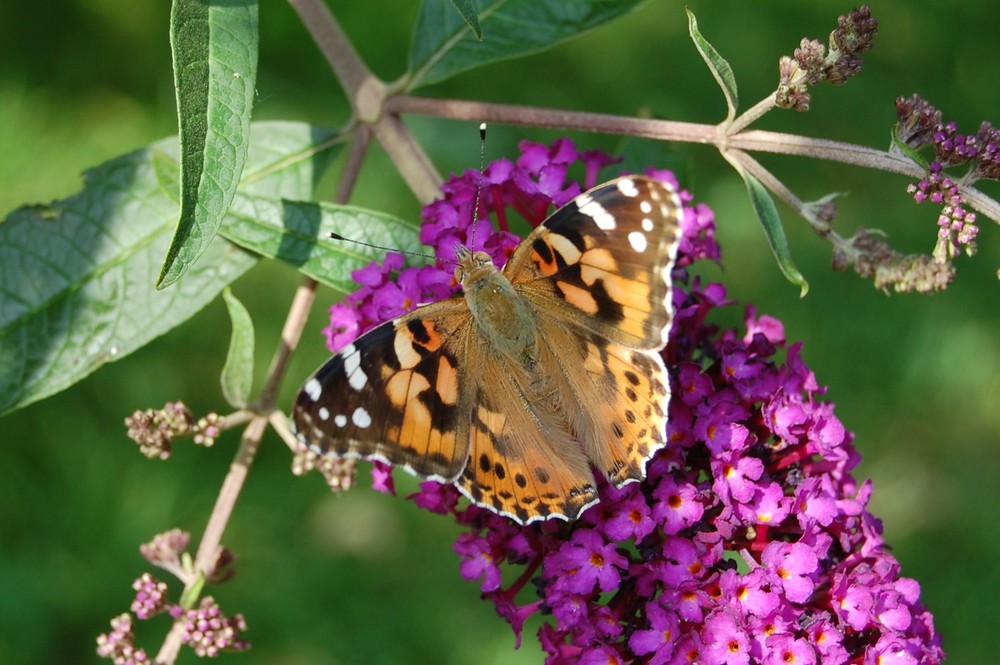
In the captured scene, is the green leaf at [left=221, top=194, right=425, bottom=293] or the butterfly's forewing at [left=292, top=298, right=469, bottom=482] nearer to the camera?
the butterfly's forewing at [left=292, top=298, right=469, bottom=482]

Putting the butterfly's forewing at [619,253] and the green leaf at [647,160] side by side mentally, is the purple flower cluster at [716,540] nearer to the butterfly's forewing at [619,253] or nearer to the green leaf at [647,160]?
the butterfly's forewing at [619,253]

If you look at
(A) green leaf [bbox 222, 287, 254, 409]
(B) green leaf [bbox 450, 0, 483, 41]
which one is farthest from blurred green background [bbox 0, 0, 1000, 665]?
(B) green leaf [bbox 450, 0, 483, 41]

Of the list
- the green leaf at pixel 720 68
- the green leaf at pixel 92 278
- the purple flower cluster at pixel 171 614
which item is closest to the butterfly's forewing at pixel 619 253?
the green leaf at pixel 720 68

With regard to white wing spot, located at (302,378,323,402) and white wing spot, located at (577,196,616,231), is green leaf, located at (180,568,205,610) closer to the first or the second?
white wing spot, located at (302,378,323,402)

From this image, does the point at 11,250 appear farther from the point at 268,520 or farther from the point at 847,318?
the point at 847,318

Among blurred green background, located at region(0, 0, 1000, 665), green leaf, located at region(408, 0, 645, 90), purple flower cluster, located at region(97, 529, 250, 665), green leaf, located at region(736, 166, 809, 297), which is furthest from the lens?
blurred green background, located at region(0, 0, 1000, 665)

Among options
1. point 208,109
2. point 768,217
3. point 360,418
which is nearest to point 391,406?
point 360,418
